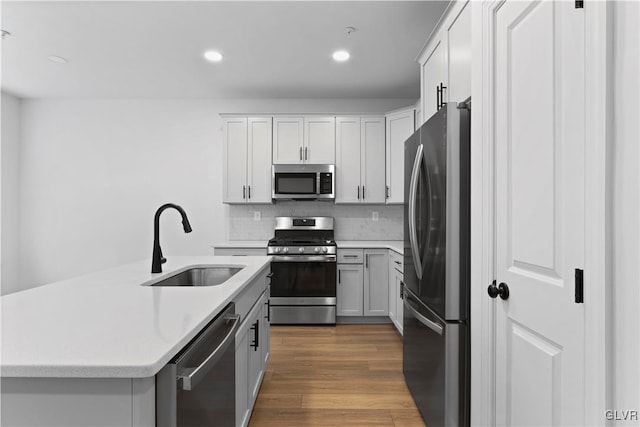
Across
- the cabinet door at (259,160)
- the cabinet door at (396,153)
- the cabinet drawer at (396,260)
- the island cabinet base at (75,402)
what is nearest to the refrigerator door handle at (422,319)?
the cabinet drawer at (396,260)

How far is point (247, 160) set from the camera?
435 cm

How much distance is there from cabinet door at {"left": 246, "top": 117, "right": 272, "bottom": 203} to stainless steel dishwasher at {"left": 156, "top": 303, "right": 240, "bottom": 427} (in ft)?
9.66

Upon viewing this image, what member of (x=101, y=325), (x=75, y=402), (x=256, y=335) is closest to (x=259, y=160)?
(x=256, y=335)

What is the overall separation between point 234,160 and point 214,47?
4.50 feet

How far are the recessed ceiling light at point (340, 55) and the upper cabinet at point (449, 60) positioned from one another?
0.93 m

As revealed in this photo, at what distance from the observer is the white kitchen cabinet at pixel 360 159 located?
14.3 ft

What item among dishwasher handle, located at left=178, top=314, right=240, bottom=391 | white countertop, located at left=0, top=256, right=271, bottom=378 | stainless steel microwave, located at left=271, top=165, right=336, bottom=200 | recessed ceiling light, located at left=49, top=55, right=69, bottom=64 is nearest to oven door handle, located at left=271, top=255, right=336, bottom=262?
stainless steel microwave, located at left=271, top=165, right=336, bottom=200

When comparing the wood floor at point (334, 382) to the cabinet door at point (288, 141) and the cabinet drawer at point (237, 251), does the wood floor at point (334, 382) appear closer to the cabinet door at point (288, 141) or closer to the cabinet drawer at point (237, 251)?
the cabinet drawer at point (237, 251)

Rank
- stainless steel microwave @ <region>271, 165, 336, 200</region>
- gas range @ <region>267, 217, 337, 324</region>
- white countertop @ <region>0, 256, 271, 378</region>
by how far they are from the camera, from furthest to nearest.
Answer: stainless steel microwave @ <region>271, 165, 336, 200</region> → gas range @ <region>267, 217, 337, 324</region> → white countertop @ <region>0, 256, 271, 378</region>

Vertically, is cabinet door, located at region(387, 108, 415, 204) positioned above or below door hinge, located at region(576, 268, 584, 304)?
above

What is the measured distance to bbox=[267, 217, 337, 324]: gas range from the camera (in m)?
4.04

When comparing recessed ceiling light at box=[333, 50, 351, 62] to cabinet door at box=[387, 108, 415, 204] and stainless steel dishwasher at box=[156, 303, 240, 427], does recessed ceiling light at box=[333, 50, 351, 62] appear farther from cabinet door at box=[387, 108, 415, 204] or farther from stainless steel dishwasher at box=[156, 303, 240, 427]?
stainless steel dishwasher at box=[156, 303, 240, 427]

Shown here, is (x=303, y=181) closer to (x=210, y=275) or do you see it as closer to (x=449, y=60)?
(x=210, y=275)

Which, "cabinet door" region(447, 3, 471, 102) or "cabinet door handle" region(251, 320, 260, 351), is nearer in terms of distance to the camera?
"cabinet door" region(447, 3, 471, 102)
